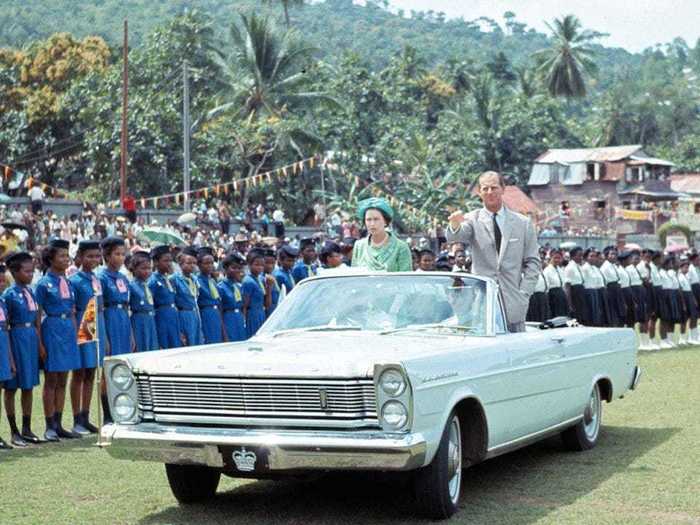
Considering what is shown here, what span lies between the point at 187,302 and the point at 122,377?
18.6ft

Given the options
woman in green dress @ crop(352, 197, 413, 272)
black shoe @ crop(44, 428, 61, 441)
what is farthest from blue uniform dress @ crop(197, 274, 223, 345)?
woman in green dress @ crop(352, 197, 413, 272)

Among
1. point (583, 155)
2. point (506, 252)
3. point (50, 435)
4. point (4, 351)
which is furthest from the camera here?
point (583, 155)

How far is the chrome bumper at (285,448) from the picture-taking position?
704 centimetres

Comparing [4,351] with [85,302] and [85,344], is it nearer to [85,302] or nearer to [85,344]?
[85,344]

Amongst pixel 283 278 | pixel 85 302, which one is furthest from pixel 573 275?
pixel 85 302

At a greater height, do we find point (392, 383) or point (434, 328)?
point (434, 328)

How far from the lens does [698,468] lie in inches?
368

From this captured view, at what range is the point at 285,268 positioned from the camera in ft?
53.0

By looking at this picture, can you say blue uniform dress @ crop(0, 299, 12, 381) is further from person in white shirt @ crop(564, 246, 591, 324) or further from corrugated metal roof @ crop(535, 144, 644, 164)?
corrugated metal roof @ crop(535, 144, 644, 164)

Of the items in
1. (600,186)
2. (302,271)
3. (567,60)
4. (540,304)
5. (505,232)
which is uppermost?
(567,60)

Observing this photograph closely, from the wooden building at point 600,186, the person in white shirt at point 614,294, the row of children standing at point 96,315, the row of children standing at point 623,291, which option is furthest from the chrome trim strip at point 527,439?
the wooden building at point 600,186

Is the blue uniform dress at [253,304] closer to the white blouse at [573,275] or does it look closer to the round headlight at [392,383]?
the round headlight at [392,383]

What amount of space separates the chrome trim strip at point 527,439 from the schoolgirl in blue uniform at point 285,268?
248 inches

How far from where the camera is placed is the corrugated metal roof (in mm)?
74312
